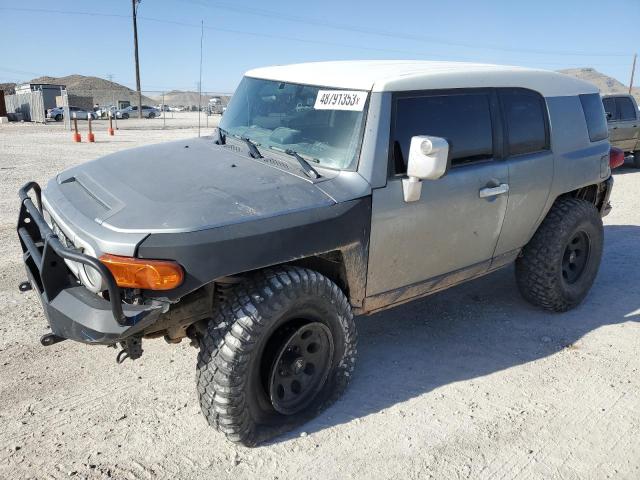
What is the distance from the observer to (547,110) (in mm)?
4219

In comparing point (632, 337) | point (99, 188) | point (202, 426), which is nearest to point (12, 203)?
point (99, 188)

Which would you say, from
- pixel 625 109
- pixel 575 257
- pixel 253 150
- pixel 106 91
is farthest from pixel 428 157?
pixel 106 91

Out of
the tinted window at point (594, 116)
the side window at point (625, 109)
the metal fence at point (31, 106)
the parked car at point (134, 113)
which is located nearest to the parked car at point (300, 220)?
the tinted window at point (594, 116)

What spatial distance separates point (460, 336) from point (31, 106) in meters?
42.5

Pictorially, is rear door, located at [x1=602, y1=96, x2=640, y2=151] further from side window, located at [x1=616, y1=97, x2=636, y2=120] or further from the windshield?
the windshield

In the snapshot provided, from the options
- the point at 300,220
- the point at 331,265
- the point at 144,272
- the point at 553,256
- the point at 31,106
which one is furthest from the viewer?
the point at 31,106

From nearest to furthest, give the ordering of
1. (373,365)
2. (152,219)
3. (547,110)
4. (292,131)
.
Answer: (152,219), (292,131), (373,365), (547,110)

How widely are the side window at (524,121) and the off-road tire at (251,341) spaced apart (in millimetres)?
1924

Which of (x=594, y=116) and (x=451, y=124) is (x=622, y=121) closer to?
(x=594, y=116)

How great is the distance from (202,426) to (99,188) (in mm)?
1479

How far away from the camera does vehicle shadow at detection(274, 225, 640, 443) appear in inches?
137

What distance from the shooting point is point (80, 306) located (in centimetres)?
258

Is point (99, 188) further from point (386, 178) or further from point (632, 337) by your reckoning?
point (632, 337)

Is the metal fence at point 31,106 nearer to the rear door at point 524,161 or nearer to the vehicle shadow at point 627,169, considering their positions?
the vehicle shadow at point 627,169
